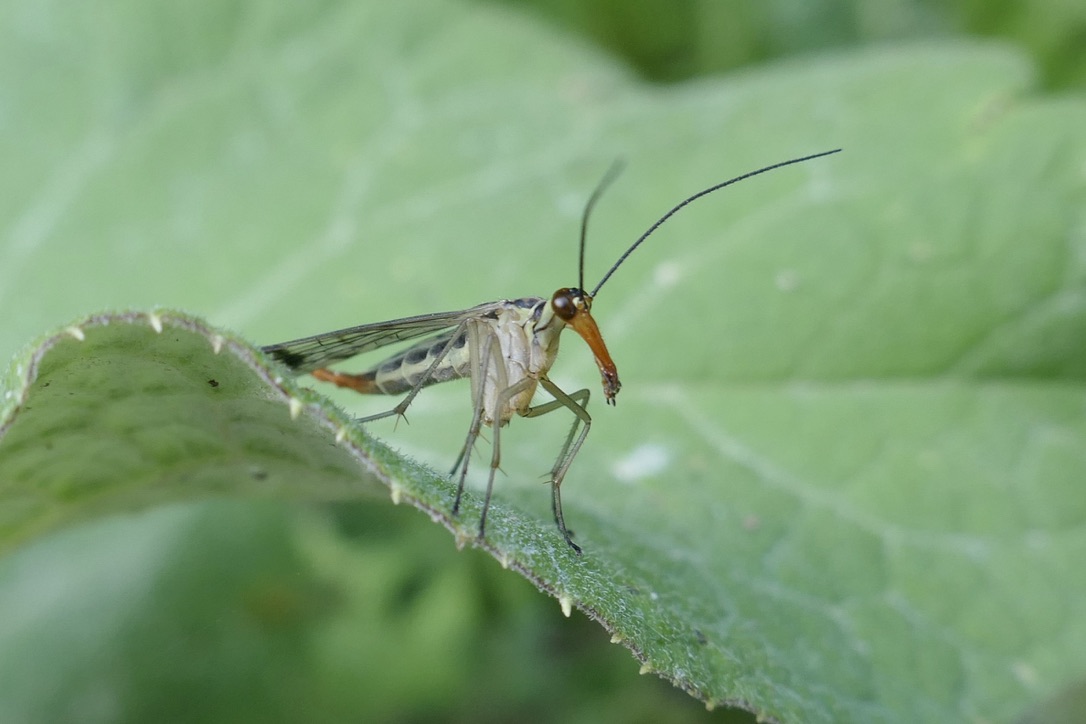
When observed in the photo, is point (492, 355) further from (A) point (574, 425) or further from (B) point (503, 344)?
(A) point (574, 425)

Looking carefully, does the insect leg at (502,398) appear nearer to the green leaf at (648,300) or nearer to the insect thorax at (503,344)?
the insect thorax at (503,344)

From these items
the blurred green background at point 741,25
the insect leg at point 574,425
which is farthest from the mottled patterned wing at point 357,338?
the blurred green background at point 741,25

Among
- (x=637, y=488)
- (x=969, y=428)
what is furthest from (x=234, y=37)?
(x=969, y=428)

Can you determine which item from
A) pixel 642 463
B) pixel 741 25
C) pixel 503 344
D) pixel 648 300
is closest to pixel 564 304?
pixel 503 344

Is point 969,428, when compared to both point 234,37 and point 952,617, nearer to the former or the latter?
point 952,617

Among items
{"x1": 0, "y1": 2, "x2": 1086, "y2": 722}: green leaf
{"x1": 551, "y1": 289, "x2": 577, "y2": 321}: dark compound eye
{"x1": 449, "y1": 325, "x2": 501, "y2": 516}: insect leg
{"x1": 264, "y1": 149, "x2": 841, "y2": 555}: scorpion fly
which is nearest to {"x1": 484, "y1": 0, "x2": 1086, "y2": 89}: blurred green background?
{"x1": 0, "y1": 2, "x2": 1086, "y2": 722}: green leaf
